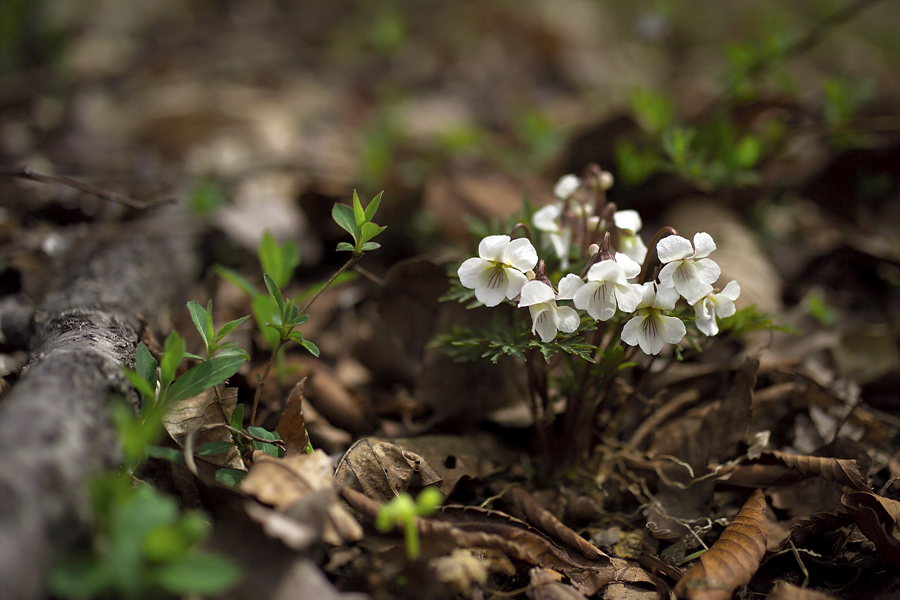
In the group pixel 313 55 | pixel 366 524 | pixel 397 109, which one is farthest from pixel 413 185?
pixel 313 55

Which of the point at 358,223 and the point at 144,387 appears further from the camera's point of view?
the point at 358,223

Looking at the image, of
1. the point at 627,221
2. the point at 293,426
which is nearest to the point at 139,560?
the point at 293,426

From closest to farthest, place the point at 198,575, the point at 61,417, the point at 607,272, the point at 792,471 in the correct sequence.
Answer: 1. the point at 198,575
2. the point at 61,417
3. the point at 607,272
4. the point at 792,471

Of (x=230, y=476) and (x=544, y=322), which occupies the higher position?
(x=544, y=322)

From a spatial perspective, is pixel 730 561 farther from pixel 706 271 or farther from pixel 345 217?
pixel 345 217

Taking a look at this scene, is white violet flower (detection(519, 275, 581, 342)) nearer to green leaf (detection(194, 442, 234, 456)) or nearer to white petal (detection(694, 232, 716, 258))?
white petal (detection(694, 232, 716, 258))

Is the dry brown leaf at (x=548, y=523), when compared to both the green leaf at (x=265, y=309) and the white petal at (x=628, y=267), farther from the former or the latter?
the green leaf at (x=265, y=309)
